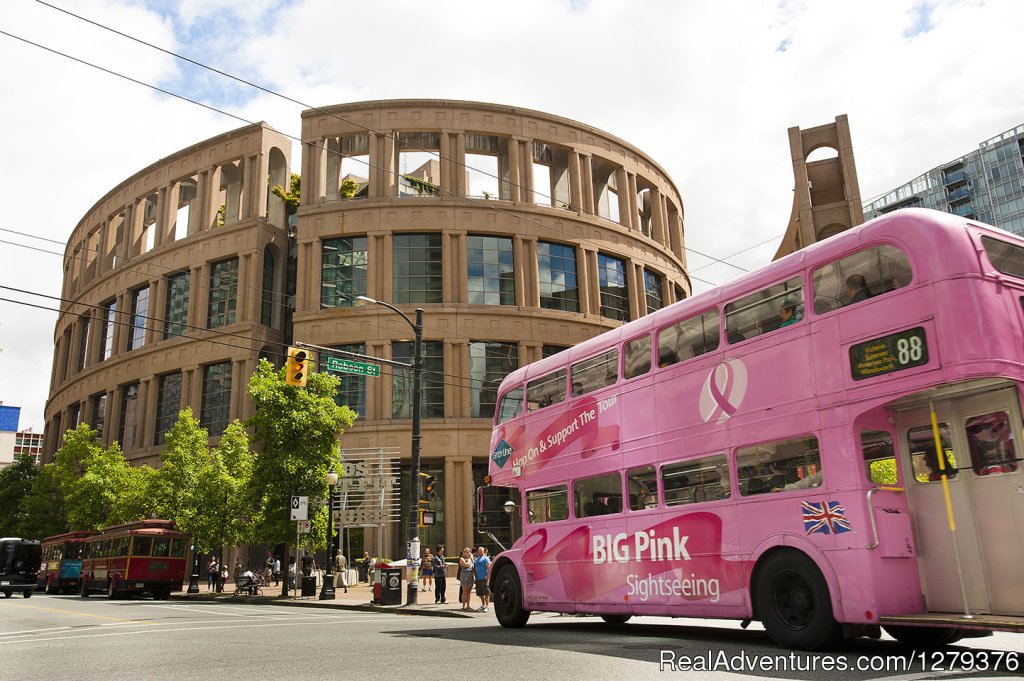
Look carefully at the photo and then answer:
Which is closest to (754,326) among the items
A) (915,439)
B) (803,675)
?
(915,439)

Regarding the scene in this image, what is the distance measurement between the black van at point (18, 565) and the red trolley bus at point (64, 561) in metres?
2.47

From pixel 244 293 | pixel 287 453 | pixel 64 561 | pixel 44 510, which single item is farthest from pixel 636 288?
pixel 44 510

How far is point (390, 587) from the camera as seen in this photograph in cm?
2381

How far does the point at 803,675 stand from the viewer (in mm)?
8188

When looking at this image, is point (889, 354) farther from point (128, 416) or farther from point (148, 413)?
point (128, 416)

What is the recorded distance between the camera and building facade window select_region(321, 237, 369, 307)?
43500 mm

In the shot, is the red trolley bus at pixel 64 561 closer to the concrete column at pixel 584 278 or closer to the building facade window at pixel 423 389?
the building facade window at pixel 423 389

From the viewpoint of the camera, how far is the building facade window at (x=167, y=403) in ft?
160

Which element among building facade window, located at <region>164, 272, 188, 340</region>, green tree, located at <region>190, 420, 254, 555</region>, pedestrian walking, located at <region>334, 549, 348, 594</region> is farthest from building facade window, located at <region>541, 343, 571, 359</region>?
building facade window, located at <region>164, 272, 188, 340</region>

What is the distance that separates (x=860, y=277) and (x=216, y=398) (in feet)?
142

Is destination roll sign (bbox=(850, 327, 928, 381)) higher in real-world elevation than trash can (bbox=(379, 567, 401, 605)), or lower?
higher

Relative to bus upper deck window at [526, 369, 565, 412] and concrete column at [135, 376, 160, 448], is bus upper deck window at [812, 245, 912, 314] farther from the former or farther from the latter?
concrete column at [135, 376, 160, 448]

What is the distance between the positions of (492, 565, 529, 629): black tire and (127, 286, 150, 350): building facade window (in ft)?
140

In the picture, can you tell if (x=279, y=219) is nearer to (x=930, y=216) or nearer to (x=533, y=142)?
(x=533, y=142)
